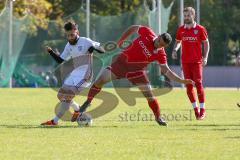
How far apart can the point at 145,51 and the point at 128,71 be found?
0.61m

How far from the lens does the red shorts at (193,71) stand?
14.9 m

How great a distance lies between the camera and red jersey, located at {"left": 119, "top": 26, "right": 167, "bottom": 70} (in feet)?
42.0

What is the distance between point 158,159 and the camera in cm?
851

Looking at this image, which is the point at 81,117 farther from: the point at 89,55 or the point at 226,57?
the point at 226,57

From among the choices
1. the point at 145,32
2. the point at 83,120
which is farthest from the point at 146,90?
the point at 83,120

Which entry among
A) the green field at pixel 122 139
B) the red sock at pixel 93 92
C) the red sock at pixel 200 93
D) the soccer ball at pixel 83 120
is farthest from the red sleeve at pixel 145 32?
the red sock at pixel 200 93

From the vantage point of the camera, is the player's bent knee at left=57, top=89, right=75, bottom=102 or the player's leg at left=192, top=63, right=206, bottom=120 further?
the player's leg at left=192, top=63, right=206, bottom=120

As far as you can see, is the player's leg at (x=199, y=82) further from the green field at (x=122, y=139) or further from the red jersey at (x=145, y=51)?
the red jersey at (x=145, y=51)

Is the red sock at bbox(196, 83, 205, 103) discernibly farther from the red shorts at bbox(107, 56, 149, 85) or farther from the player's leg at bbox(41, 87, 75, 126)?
the player's leg at bbox(41, 87, 75, 126)

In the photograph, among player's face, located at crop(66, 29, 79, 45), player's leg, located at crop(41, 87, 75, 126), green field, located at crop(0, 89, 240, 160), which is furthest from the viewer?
player's leg, located at crop(41, 87, 75, 126)

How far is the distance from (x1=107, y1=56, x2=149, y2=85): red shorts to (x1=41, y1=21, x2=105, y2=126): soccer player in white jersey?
414mm

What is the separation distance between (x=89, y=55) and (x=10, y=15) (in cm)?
2185

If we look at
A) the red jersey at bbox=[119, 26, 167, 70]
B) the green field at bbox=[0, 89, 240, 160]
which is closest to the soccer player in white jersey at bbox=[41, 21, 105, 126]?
the green field at bbox=[0, 89, 240, 160]

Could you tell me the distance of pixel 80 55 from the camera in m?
12.9
